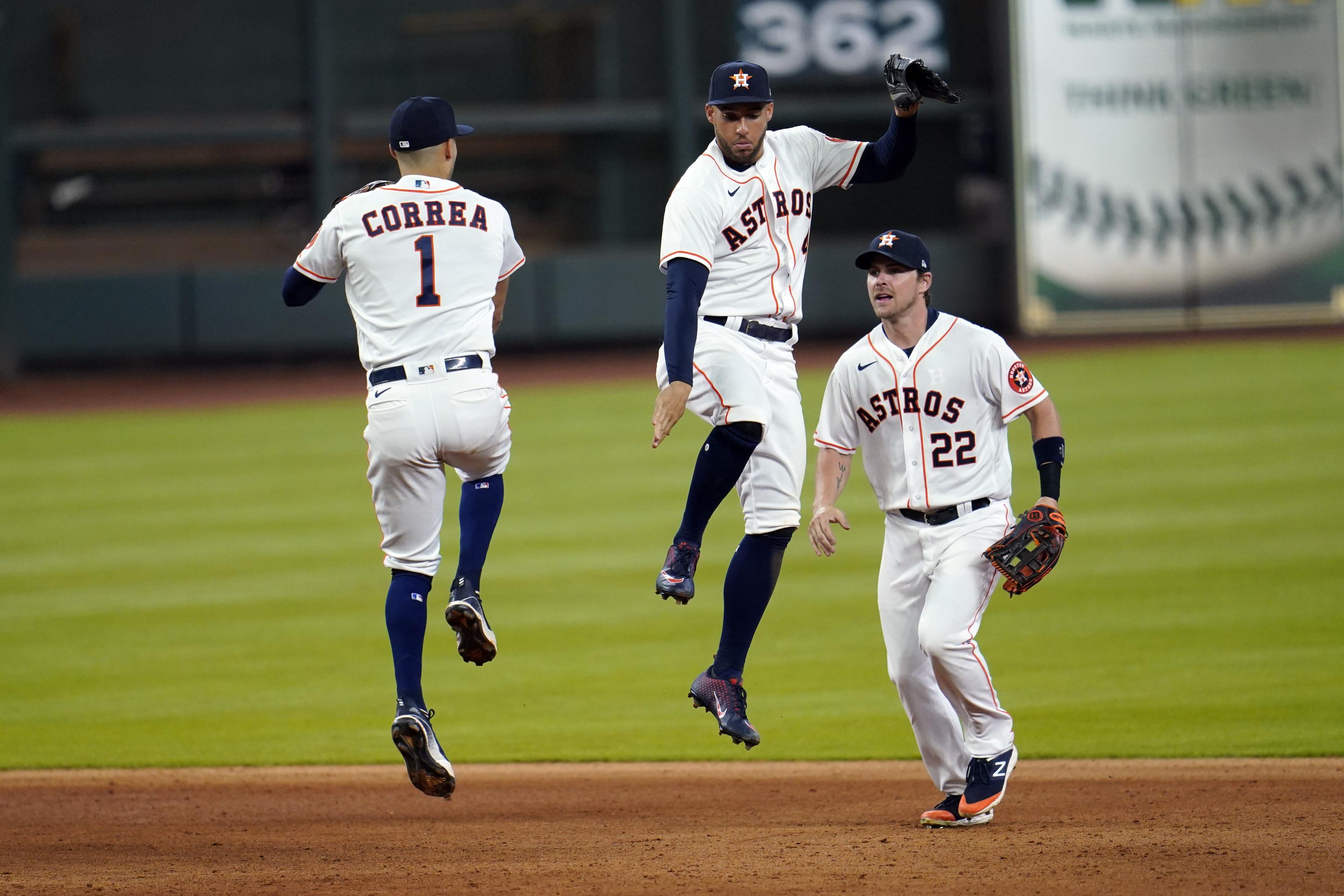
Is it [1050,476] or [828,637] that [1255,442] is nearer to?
[828,637]

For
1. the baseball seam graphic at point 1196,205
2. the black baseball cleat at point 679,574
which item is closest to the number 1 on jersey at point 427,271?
the black baseball cleat at point 679,574

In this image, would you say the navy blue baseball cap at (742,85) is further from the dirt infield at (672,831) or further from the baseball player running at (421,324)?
the dirt infield at (672,831)

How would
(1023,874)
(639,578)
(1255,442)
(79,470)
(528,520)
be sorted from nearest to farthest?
1. (1023,874)
2. (639,578)
3. (528,520)
4. (1255,442)
5. (79,470)

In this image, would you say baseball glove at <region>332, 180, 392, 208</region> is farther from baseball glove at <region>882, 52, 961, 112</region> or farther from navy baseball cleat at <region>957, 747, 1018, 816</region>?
navy baseball cleat at <region>957, 747, 1018, 816</region>

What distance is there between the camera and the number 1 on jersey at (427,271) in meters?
5.45

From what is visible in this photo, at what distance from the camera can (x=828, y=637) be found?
378 inches

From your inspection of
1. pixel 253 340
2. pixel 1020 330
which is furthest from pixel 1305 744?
pixel 253 340

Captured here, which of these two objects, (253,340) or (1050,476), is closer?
(1050,476)

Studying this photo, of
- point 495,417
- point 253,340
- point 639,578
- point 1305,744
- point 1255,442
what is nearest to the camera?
point 495,417

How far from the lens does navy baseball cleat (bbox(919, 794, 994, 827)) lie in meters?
5.91

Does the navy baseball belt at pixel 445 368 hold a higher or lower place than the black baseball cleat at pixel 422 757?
higher

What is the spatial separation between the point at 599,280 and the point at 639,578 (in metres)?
12.8

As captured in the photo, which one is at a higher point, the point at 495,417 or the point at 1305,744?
the point at 495,417

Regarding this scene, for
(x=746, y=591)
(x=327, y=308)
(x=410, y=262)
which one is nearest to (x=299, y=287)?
(x=410, y=262)
